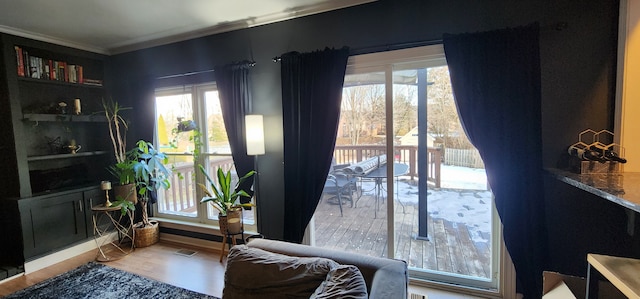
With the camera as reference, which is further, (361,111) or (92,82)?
(92,82)

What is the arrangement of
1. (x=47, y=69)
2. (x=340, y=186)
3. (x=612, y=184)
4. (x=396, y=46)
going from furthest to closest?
(x=47, y=69) → (x=340, y=186) → (x=396, y=46) → (x=612, y=184)

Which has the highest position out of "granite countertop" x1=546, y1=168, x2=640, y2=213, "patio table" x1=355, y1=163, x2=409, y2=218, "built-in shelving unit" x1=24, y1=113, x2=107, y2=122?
"built-in shelving unit" x1=24, y1=113, x2=107, y2=122

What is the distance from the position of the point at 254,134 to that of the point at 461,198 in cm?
205

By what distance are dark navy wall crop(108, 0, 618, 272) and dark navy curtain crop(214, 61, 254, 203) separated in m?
0.11

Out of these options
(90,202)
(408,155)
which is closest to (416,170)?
(408,155)

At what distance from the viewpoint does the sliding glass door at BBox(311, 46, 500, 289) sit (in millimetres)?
Answer: 2469

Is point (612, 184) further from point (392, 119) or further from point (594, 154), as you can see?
point (392, 119)

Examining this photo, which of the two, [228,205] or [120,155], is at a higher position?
[120,155]

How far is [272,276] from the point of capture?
4.55 feet

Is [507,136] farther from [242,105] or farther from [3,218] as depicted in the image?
[3,218]

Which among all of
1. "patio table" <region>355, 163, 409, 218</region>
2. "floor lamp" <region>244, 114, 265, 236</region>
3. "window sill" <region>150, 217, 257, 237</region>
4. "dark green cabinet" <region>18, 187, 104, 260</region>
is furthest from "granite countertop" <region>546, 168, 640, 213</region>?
"dark green cabinet" <region>18, 187, 104, 260</region>

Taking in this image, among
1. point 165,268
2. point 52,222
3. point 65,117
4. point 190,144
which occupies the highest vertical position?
point 65,117

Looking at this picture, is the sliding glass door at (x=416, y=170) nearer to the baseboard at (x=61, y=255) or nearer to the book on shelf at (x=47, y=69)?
the baseboard at (x=61, y=255)

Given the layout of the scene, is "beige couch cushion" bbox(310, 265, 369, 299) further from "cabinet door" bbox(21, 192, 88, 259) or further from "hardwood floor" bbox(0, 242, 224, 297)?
"cabinet door" bbox(21, 192, 88, 259)
